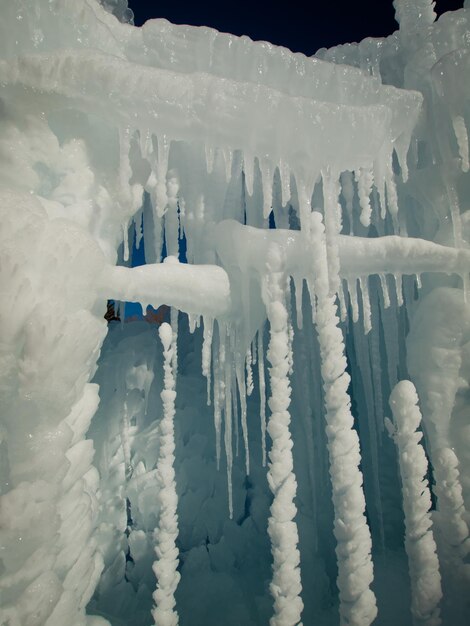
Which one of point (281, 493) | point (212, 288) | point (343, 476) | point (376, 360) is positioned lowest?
point (281, 493)

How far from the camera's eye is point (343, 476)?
9.34ft

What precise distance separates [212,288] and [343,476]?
1.74m

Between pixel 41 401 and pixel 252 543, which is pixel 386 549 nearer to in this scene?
pixel 252 543

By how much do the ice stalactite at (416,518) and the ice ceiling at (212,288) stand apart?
17 millimetres

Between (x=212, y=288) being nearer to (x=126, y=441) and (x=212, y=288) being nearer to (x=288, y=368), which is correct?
(x=288, y=368)

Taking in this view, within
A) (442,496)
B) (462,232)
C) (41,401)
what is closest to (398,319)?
(462,232)

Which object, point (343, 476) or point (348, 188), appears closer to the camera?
point (343, 476)

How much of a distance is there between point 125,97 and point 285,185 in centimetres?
132

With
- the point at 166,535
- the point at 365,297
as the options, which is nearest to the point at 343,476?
the point at 166,535

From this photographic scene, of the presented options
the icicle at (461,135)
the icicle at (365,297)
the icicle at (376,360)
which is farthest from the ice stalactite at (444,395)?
the icicle at (461,135)

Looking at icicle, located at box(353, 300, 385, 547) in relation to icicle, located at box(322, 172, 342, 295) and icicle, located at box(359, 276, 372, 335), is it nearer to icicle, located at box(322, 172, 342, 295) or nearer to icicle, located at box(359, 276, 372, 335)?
icicle, located at box(359, 276, 372, 335)

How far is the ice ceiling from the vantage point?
2568 millimetres

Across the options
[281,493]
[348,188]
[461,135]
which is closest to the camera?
[281,493]

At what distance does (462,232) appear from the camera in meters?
4.07
